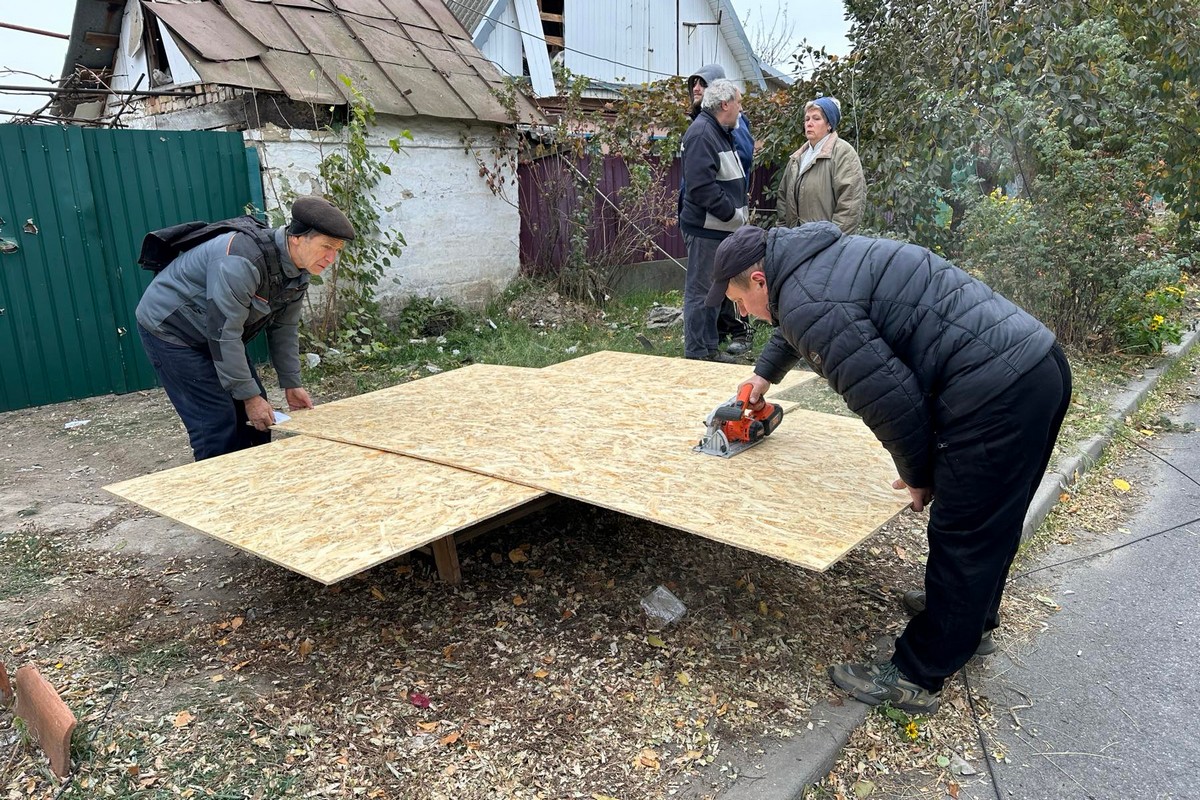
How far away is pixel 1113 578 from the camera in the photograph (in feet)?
12.4

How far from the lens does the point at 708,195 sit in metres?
5.90

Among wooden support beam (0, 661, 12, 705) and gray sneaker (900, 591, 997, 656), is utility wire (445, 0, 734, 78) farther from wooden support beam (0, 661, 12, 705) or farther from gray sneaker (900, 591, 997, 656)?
wooden support beam (0, 661, 12, 705)

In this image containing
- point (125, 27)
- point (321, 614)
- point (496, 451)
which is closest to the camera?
point (321, 614)

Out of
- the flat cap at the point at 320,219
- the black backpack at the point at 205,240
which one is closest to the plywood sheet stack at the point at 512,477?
the black backpack at the point at 205,240

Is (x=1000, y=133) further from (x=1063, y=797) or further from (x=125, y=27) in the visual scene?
(x=125, y=27)

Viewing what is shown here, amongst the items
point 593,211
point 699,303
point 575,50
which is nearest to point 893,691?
point 699,303

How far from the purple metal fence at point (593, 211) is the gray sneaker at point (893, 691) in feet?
25.1

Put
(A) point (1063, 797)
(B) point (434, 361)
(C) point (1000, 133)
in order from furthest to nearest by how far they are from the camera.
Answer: (B) point (434, 361) < (C) point (1000, 133) < (A) point (1063, 797)

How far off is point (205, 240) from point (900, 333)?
314 centimetres

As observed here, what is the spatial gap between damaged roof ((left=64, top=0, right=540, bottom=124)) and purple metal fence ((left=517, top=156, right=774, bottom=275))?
82 centimetres

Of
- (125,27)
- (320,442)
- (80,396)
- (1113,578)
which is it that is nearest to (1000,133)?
(1113,578)

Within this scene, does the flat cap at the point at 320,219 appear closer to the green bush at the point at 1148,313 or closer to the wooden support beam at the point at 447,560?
the wooden support beam at the point at 447,560

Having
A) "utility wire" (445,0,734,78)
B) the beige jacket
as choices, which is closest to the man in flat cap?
the beige jacket

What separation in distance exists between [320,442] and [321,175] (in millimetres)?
4443
